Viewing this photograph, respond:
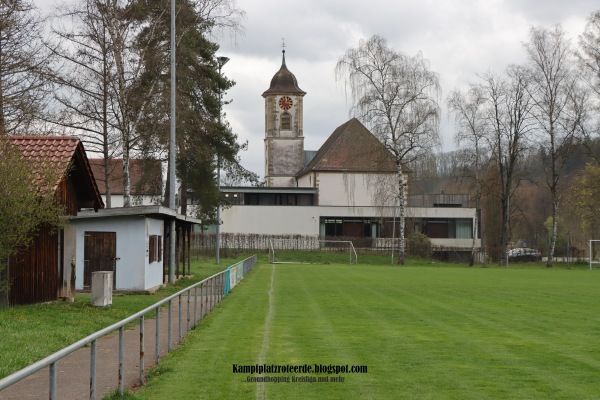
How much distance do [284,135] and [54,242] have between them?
76365 mm

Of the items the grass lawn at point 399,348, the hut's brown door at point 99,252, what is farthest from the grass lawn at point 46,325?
the hut's brown door at point 99,252

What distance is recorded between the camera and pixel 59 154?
20.6 meters

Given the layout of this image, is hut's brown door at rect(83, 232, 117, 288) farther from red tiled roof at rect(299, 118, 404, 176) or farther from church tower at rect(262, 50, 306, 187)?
church tower at rect(262, 50, 306, 187)

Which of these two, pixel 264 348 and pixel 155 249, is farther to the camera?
pixel 155 249

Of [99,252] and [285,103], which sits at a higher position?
[285,103]

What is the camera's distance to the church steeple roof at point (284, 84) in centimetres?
9719

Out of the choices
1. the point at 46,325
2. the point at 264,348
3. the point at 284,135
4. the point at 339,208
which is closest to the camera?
the point at 264,348

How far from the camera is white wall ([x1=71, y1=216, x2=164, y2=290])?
90.1 feet

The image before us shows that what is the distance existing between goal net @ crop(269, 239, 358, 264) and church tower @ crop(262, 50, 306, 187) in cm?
2700

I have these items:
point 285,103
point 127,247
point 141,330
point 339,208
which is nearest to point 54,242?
point 127,247

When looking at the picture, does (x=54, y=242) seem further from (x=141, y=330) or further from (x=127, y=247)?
(x=141, y=330)

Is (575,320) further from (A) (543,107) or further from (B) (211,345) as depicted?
(A) (543,107)

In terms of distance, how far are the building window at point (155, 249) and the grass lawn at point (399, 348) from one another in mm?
4431

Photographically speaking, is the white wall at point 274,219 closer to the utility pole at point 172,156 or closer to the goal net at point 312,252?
the goal net at point 312,252
